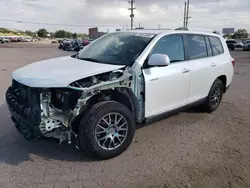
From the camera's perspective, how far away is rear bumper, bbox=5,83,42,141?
3.06 m

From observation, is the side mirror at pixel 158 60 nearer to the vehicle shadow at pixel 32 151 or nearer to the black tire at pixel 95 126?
the black tire at pixel 95 126

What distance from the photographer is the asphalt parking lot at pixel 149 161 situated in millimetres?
2994

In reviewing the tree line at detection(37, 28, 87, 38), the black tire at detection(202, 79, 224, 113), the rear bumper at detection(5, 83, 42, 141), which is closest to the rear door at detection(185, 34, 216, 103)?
the black tire at detection(202, 79, 224, 113)

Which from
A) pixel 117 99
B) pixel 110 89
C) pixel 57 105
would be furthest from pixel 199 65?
pixel 57 105

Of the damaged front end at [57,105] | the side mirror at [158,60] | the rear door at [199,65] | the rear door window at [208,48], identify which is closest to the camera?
the damaged front end at [57,105]

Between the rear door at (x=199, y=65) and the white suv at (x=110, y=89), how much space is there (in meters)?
0.02

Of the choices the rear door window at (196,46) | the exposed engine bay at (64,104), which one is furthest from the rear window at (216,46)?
the exposed engine bay at (64,104)

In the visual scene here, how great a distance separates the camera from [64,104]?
3.15 m

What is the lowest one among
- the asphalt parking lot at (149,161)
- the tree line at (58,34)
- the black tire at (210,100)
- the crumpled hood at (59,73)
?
the asphalt parking lot at (149,161)

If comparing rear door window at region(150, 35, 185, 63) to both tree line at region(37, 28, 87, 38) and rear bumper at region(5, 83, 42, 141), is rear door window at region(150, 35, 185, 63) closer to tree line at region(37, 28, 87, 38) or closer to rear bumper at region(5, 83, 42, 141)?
rear bumper at region(5, 83, 42, 141)

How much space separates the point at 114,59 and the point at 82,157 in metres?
1.57

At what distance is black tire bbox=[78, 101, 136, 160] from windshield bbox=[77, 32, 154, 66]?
736mm

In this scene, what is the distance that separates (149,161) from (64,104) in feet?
4.65

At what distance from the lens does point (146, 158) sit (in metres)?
3.55
